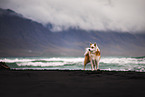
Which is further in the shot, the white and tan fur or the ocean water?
the ocean water

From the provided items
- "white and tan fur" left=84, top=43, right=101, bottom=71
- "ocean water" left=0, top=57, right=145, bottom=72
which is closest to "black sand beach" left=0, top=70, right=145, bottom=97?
"white and tan fur" left=84, top=43, right=101, bottom=71

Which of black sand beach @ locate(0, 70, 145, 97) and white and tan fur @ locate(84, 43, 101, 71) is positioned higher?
white and tan fur @ locate(84, 43, 101, 71)

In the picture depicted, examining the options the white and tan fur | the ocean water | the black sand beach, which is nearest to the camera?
the black sand beach

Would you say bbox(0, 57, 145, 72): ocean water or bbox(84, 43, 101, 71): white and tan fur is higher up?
bbox(84, 43, 101, 71): white and tan fur

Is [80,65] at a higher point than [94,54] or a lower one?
lower

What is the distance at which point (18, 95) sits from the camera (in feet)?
8.61

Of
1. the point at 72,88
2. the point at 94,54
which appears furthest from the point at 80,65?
the point at 72,88

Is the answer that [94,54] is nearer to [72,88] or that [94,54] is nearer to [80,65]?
[72,88]

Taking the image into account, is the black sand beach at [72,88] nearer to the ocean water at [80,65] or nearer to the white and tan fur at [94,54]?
the white and tan fur at [94,54]

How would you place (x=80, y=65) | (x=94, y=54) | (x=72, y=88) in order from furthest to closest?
1. (x=80, y=65)
2. (x=94, y=54)
3. (x=72, y=88)

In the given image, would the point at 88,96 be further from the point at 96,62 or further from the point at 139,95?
the point at 96,62

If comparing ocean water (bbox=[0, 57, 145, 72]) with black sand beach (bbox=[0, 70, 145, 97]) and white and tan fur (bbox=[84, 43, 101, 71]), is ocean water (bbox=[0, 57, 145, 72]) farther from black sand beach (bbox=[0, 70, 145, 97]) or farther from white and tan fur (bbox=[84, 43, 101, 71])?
black sand beach (bbox=[0, 70, 145, 97])

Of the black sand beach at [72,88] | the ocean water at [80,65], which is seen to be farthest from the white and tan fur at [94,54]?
the ocean water at [80,65]

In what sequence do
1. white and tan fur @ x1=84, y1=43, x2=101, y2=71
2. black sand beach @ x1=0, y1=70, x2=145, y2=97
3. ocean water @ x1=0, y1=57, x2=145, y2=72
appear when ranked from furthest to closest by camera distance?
ocean water @ x1=0, y1=57, x2=145, y2=72
white and tan fur @ x1=84, y1=43, x2=101, y2=71
black sand beach @ x1=0, y1=70, x2=145, y2=97
